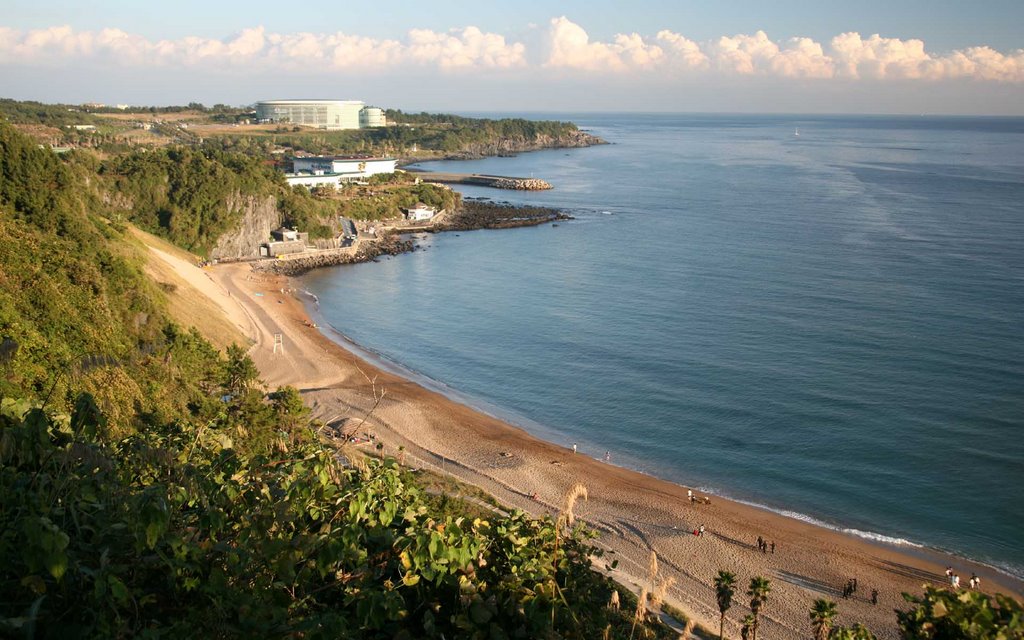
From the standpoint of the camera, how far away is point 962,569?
1944 cm

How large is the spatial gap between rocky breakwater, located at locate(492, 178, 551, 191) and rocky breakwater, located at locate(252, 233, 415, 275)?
1361 inches

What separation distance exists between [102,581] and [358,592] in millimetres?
1617

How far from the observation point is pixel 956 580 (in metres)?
18.0

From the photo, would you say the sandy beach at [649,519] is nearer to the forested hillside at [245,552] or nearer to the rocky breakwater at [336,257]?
the forested hillside at [245,552]

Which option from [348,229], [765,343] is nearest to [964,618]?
[765,343]

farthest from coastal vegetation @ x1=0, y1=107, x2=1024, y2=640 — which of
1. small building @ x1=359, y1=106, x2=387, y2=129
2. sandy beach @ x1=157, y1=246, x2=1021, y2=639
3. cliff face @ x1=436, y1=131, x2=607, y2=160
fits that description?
small building @ x1=359, y1=106, x2=387, y2=129

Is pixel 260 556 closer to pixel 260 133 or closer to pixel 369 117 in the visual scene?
pixel 260 133

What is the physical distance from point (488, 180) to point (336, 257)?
49380 millimetres

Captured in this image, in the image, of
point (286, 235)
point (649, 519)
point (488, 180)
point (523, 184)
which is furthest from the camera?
point (488, 180)

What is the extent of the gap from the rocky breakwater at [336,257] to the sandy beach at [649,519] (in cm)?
2079

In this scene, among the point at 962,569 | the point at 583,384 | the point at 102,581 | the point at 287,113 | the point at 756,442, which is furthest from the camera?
the point at 287,113

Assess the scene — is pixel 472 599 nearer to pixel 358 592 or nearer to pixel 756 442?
pixel 358 592

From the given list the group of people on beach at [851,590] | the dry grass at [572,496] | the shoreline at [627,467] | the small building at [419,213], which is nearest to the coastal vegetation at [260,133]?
the small building at [419,213]

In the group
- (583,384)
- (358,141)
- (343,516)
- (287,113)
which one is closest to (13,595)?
(343,516)
